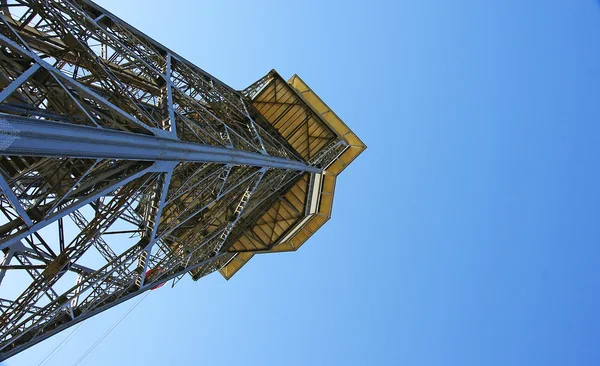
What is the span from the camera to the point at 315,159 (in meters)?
21.3

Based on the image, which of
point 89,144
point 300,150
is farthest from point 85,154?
point 300,150

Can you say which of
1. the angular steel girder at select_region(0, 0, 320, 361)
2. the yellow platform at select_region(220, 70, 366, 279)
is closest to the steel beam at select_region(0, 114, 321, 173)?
the angular steel girder at select_region(0, 0, 320, 361)

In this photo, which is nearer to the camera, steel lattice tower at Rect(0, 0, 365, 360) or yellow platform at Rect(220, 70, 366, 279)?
steel lattice tower at Rect(0, 0, 365, 360)

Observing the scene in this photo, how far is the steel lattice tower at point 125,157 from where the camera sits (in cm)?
669

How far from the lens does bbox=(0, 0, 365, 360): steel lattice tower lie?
669 centimetres

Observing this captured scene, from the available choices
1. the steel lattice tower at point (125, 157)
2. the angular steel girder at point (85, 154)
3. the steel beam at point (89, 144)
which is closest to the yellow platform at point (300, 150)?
the steel lattice tower at point (125, 157)

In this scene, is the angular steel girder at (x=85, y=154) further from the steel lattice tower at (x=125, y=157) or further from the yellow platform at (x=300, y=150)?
the yellow platform at (x=300, y=150)

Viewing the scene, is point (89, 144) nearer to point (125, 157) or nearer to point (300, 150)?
point (125, 157)

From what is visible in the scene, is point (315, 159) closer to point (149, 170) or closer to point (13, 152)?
point (149, 170)

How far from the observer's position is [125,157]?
6.82m

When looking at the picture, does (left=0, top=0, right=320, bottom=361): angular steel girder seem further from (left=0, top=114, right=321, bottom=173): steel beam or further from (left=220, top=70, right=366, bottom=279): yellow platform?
(left=220, top=70, right=366, bottom=279): yellow platform

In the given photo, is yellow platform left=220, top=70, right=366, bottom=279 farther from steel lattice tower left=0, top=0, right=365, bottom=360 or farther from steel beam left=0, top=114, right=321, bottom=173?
steel beam left=0, top=114, right=321, bottom=173

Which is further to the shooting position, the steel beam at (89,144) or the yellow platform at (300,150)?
the yellow platform at (300,150)

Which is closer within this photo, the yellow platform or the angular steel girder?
the angular steel girder
